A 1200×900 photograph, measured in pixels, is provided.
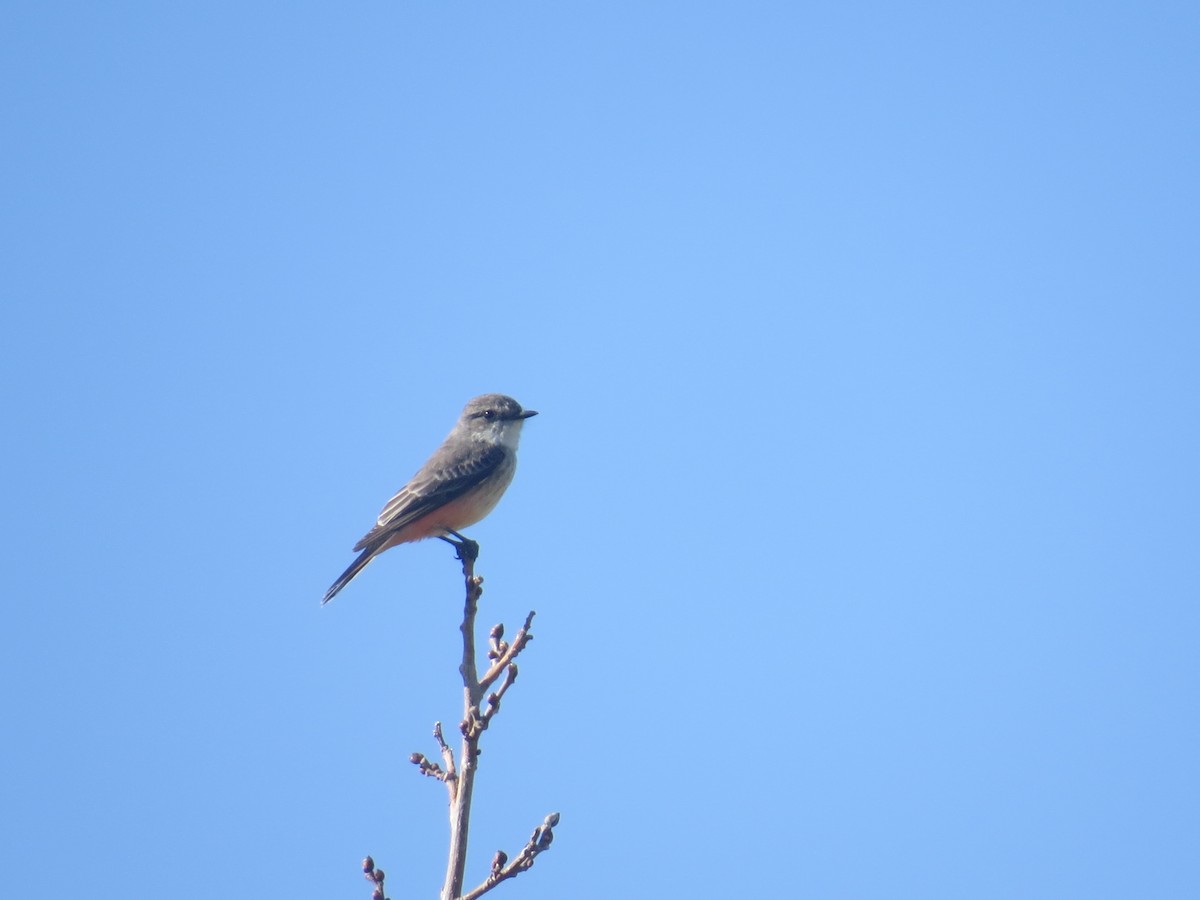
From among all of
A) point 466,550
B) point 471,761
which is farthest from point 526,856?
point 466,550

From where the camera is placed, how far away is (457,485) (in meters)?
12.0

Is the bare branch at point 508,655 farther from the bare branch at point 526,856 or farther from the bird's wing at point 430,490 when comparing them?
the bird's wing at point 430,490

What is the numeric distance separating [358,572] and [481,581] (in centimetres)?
387

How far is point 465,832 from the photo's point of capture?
5.43m

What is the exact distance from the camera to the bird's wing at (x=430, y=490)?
11406mm

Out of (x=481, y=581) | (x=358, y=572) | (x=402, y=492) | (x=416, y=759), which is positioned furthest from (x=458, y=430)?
(x=416, y=759)

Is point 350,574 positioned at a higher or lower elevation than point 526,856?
higher

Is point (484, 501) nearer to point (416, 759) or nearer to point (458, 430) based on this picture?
point (458, 430)

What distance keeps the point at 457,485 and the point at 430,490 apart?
30cm

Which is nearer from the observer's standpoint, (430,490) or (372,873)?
(372,873)

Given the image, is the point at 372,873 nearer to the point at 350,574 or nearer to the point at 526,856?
the point at 526,856

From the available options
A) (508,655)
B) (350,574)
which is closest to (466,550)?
(350,574)

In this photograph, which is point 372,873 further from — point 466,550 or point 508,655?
point 466,550

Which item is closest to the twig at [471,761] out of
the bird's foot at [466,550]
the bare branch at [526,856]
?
the bare branch at [526,856]
